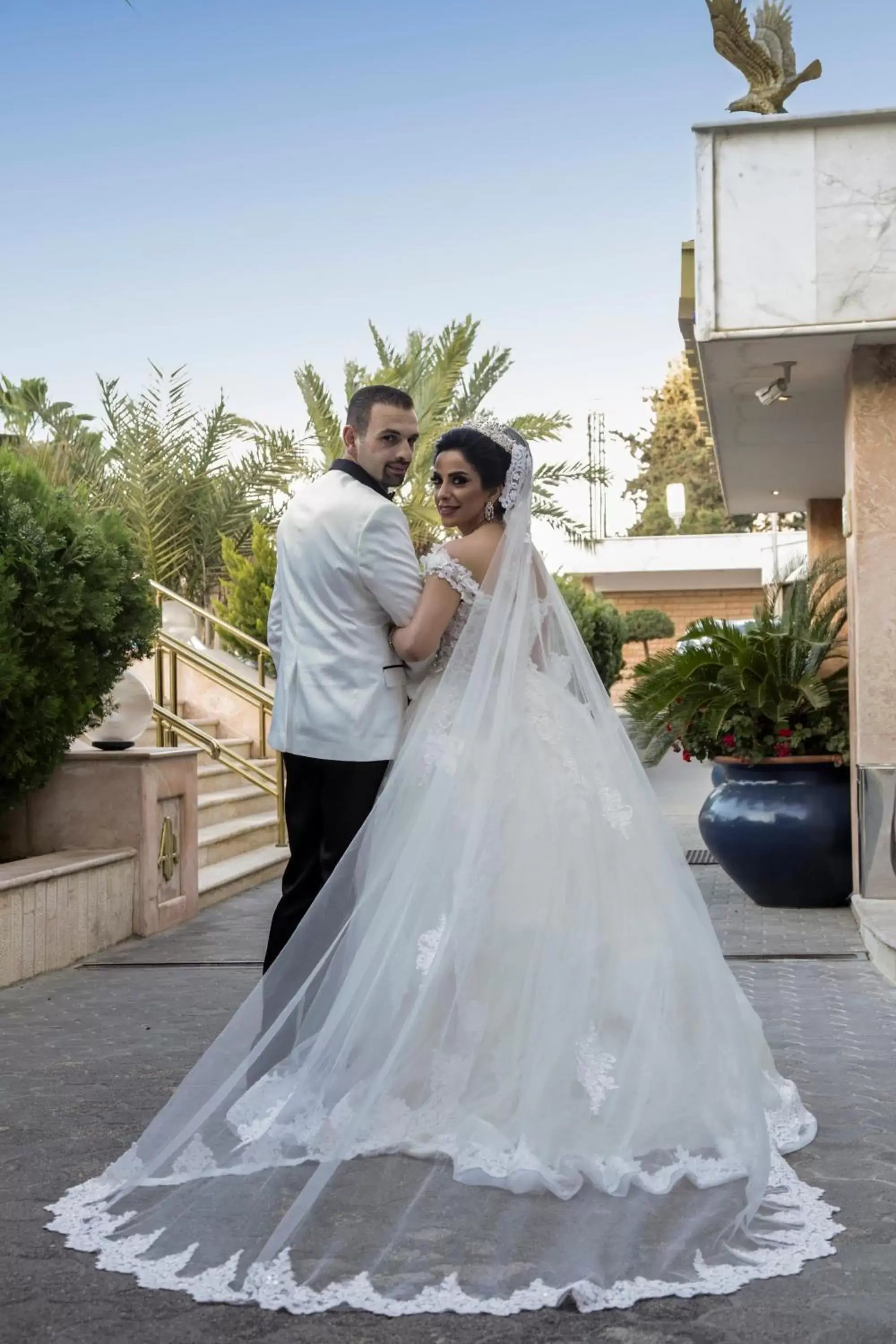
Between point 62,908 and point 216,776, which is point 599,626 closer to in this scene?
point 216,776

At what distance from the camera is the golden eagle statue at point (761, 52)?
8.29 meters

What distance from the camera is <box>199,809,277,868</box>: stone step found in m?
10.3

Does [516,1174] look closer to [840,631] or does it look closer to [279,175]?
[840,631]

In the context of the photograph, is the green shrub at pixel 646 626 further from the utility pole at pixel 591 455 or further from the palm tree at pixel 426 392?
the palm tree at pixel 426 392

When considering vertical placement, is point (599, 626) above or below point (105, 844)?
above

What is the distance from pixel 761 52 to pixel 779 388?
6.19ft

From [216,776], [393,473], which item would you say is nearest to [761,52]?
[393,473]

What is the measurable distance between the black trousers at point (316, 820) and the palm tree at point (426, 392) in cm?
1509

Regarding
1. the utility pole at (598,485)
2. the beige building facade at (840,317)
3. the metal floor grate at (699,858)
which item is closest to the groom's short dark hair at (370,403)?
the beige building facade at (840,317)

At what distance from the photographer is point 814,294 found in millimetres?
7570

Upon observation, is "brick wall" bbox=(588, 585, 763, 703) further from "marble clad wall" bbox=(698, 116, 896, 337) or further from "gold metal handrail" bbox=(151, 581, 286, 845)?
"marble clad wall" bbox=(698, 116, 896, 337)

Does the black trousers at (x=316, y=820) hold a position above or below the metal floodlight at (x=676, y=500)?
below

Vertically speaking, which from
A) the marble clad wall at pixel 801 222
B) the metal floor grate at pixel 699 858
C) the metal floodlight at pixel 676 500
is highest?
the metal floodlight at pixel 676 500

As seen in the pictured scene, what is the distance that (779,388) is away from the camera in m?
8.48
